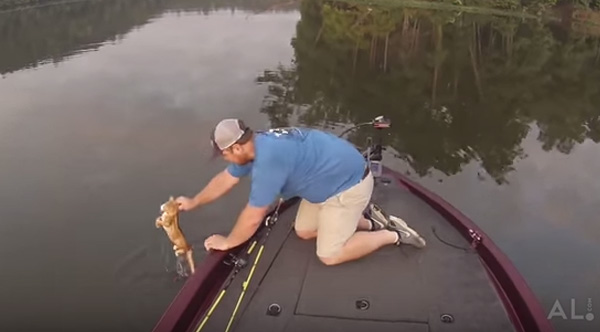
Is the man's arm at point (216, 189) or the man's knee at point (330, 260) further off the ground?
the man's arm at point (216, 189)

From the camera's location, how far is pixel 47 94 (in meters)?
13.4

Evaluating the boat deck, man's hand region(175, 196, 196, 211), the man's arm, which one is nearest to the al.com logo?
the boat deck

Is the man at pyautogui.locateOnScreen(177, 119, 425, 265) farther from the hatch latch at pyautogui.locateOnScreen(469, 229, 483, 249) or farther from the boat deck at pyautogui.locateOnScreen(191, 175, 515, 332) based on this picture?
the hatch latch at pyautogui.locateOnScreen(469, 229, 483, 249)

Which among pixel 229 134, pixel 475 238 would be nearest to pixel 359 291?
pixel 475 238

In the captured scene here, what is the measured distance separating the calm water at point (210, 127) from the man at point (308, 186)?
212 centimetres

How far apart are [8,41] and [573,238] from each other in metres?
23.0

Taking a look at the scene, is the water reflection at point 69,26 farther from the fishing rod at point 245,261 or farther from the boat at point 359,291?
the boat at point 359,291

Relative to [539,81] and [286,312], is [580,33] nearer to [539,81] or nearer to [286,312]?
[539,81]

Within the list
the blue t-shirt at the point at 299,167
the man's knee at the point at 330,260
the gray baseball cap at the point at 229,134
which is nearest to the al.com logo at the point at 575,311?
the man's knee at the point at 330,260

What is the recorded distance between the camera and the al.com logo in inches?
222

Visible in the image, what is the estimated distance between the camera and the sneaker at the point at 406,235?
4.58 m

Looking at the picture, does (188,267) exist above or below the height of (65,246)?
above

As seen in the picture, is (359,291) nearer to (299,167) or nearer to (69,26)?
(299,167)

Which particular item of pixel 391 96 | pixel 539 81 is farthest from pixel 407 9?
pixel 391 96
